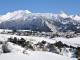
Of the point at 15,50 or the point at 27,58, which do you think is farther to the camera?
the point at 15,50

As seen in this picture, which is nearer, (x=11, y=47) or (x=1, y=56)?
(x=1, y=56)

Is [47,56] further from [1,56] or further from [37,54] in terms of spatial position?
[1,56]

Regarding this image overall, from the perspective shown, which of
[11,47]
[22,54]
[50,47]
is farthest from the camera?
[50,47]

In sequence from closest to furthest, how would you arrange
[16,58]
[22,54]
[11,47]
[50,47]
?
1. [16,58]
2. [22,54]
3. [11,47]
4. [50,47]

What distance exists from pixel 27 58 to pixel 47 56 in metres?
3.50

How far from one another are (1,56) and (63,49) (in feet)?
78.9

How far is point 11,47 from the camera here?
109 ft

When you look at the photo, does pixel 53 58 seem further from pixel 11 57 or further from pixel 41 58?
pixel 11 57

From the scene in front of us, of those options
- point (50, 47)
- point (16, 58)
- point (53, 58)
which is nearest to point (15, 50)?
point (16, 58)

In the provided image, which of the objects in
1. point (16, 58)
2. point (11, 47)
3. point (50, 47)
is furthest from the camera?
point (50, 47)

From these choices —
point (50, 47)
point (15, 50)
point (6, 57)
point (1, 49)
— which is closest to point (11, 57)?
point (6, 57)

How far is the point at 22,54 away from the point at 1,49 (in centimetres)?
492

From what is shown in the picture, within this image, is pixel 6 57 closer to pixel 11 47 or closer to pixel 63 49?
pixel 11 47

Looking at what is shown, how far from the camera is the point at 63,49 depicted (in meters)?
51.0
